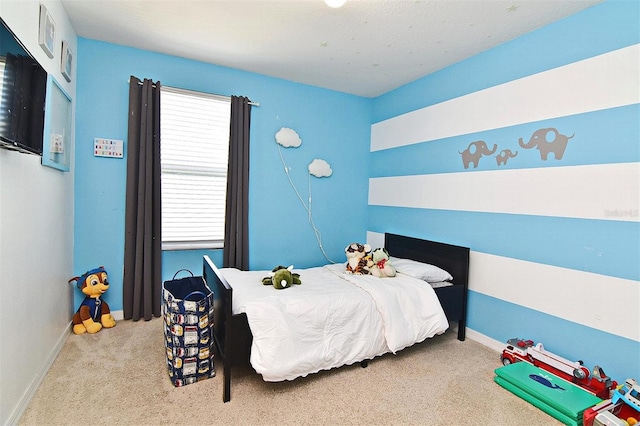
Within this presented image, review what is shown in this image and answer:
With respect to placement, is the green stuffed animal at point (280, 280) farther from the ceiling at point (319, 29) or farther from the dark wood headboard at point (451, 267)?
the ceiling at point (319, 29)

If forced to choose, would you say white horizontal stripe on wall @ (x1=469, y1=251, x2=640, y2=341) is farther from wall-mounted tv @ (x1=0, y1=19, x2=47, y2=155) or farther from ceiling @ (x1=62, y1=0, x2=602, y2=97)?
wall-mounted tv @ (x1=0, y1=19, x2=47, y2=155)

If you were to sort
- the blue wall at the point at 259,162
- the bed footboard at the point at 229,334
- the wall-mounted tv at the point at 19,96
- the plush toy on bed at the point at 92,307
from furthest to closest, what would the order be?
the blue wall at the point at 259,162, the plush toy on bed at the point at 92,307, the bed footboard at the point at 229,334, the wall-mounted tv at the point at 19,96

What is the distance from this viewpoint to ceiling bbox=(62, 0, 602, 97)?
2.14 m

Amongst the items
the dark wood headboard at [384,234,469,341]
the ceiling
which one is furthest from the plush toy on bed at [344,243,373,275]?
the ceiling

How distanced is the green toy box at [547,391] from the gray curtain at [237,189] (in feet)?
7.78

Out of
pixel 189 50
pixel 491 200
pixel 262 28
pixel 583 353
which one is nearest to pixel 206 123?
pixel 189 50

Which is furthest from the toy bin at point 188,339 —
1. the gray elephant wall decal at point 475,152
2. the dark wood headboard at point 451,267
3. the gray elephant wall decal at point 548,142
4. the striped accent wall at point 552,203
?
the gray elephant wall decal at point 548,142

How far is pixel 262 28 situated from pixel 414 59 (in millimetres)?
1356

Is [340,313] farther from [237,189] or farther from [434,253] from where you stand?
[237,189]

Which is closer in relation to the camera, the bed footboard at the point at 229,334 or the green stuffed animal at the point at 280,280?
the bed footboard at the point at 229,334

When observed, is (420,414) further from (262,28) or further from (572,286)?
(262,28)

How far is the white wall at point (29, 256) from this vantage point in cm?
150

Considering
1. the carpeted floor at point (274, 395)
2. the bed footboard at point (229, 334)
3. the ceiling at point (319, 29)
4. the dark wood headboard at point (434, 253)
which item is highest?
the ceiling at point (319, 29)

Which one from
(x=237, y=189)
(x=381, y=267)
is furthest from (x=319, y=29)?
(x=381, y=267)
